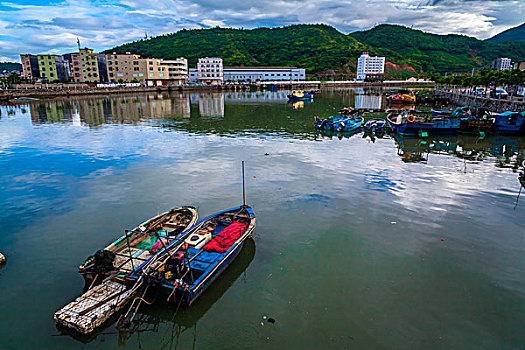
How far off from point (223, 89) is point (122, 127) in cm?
9143

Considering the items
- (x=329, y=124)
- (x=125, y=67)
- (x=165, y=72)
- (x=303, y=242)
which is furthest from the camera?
(x=165, y=72)

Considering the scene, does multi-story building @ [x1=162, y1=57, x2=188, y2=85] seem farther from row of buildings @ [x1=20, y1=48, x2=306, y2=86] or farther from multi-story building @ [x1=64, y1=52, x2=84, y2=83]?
multi-story building @ [x1=64, y1=52, x2=84, y2=83]

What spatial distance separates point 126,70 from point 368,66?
131790mm

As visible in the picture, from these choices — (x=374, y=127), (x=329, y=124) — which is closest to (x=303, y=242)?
(x=329, y=124)

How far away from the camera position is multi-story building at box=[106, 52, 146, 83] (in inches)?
4911

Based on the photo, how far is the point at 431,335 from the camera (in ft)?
28.0

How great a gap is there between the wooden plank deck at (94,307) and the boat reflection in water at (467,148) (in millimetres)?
23425

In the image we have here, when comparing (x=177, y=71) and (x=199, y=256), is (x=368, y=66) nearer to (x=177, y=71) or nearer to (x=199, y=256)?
(x=177, y=71)

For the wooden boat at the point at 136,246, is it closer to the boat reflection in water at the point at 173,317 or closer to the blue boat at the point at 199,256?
the blue boat at the point at 199,256

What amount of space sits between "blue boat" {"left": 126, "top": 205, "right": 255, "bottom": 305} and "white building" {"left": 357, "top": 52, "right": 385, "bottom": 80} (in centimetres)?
18311

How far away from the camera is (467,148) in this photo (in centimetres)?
3017

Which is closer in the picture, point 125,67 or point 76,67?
point 125,67

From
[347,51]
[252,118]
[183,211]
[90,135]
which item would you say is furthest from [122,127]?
[347,51]

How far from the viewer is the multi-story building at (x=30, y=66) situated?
5432 inches
